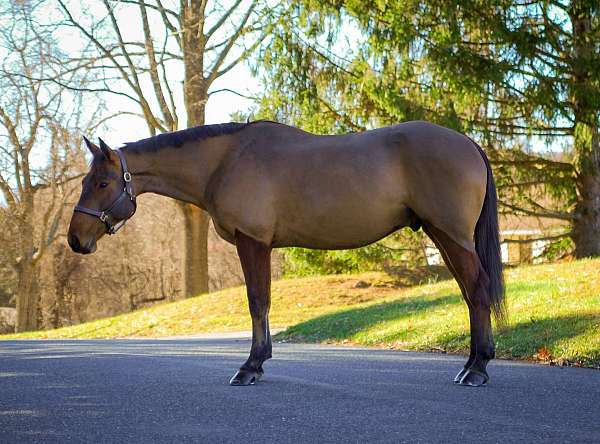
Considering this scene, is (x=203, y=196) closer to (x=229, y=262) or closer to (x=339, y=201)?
(x=339, y=201)

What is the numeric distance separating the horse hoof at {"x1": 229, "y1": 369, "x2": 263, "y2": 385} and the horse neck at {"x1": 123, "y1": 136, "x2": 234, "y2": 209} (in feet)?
5.41

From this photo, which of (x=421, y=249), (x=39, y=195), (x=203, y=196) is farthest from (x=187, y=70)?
(x=203, y=196)

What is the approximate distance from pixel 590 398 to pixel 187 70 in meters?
21.9

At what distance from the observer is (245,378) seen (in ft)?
23.8

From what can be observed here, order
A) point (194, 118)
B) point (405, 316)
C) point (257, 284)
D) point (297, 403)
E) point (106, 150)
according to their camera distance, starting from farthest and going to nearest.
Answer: point (194, 118) → point (405, 316) → point (106, 150) → point (257, 284) → point (297, 403)

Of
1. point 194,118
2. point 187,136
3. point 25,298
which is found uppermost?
point 194,118

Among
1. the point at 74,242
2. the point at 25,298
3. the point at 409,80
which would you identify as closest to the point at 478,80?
the point at 409,80

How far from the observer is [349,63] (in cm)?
2177

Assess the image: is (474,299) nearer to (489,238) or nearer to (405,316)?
(489,238)

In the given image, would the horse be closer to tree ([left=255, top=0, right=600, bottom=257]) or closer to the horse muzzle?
the horse muzzle

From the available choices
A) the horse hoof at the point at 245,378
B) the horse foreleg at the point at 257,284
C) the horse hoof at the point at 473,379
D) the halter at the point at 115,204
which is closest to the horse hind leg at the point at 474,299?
the horse hoof at the point at 473,379

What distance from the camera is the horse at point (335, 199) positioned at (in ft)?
24.3

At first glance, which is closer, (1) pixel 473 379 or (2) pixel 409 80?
(1) pixel 473 379

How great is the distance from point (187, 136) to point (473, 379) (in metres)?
3.36
